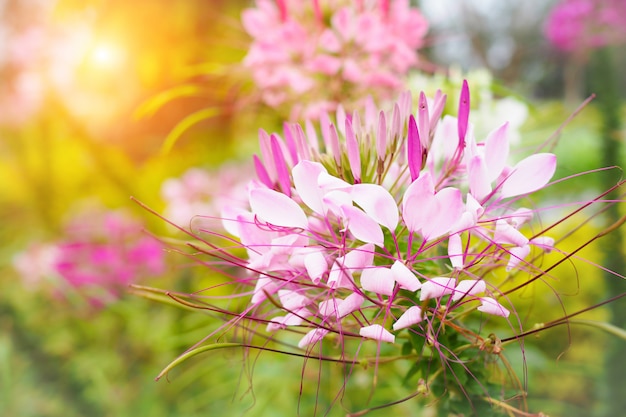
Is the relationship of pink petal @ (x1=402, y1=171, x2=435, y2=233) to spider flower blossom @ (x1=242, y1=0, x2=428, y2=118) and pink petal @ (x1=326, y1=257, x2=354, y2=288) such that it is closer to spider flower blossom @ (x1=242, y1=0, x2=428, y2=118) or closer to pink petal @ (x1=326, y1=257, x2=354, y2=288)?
pink petal @ (x1=326, y1=257, x2=354, y2=288)

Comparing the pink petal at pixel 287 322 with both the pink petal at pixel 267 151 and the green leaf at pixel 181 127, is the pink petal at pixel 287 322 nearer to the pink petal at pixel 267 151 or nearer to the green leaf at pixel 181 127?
the pink petal at pixel 267 151

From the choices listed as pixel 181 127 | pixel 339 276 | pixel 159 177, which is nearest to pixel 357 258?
pixel 339 276

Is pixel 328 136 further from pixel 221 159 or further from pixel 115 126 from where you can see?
pixel 115 126

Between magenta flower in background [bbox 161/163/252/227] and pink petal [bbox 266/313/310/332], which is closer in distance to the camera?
pink petal [bbox 266/313/310/332]

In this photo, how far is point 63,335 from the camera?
4.24ft

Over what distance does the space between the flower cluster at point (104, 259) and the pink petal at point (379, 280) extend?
31.7 inches

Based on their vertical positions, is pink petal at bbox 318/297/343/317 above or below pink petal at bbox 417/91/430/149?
below

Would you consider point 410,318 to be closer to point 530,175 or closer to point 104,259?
point 530,175

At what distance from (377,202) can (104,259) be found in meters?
0.88

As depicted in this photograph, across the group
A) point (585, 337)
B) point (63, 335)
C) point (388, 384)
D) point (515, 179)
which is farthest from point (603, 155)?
point (63, 335)

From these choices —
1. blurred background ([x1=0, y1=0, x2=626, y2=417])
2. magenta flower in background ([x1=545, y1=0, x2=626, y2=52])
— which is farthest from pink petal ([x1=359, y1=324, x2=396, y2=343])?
magenta flower in background ([x1=545, y1=0, x2=626, y2=52])

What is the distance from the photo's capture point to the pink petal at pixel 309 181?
303 millimetres

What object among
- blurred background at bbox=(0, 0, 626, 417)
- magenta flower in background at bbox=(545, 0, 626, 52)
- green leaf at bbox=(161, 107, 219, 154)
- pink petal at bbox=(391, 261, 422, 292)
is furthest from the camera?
magenta flower in background at bbox=(545, 0, 626, 52)

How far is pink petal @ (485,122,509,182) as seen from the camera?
32 centimetres
